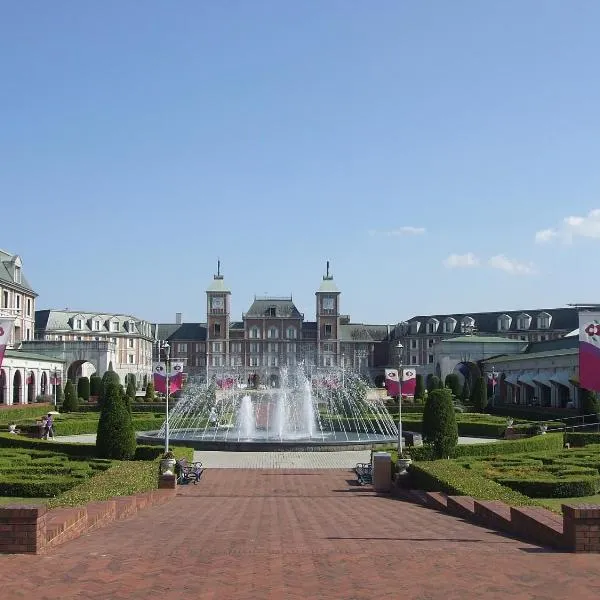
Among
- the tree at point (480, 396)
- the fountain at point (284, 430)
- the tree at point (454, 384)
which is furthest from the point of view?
the tree at point (454, 384)

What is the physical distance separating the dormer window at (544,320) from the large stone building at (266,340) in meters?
26.2

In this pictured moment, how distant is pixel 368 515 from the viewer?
13961mm

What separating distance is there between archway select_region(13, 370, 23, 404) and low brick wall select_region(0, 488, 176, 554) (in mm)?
47232

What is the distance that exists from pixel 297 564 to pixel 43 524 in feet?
9.62

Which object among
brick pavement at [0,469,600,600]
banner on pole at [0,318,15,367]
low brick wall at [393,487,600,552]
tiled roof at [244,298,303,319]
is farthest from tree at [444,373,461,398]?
banner on pole at [0,318,15,367]

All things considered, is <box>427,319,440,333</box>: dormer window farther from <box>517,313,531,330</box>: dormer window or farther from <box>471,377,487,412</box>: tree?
<box>471,377,487,412</box>: tree

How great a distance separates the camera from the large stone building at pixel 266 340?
112m

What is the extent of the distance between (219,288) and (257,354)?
36.2 ft

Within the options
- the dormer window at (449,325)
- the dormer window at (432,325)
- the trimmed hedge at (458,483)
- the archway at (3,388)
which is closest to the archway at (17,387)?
the archway at (3,388)

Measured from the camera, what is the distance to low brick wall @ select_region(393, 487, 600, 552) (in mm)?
8781

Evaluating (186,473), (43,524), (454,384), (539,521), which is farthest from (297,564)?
(454,384)

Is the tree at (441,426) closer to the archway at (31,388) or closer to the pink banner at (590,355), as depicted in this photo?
the pink banner at (590,355)

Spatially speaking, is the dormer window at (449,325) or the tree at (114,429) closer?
the tree at (114,429)

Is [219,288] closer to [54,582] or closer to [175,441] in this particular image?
[175,441]
